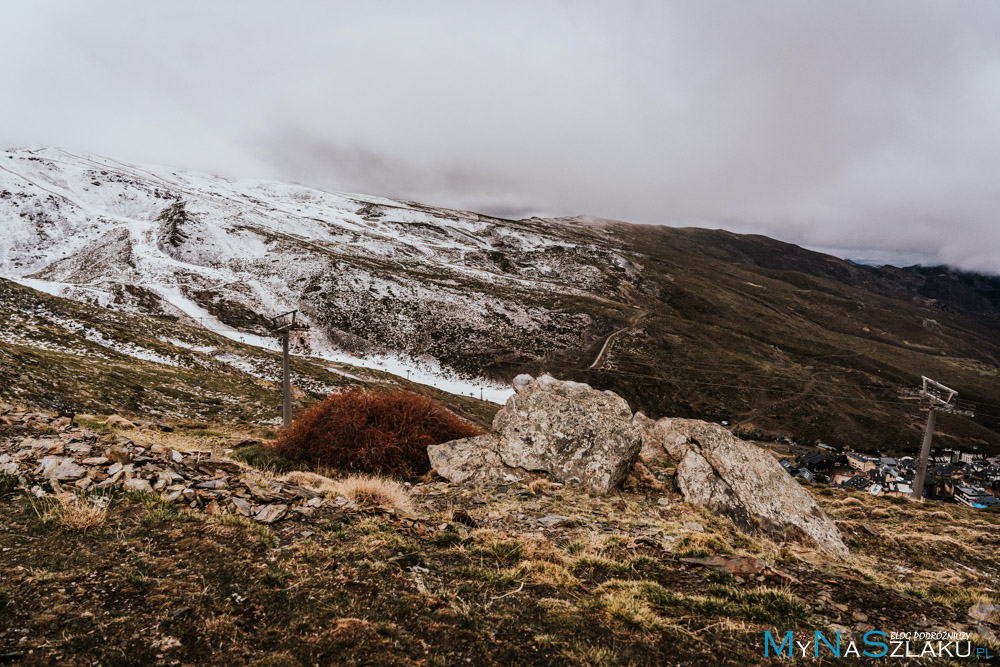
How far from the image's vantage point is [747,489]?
38.8 feet

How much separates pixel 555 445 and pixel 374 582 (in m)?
8.67

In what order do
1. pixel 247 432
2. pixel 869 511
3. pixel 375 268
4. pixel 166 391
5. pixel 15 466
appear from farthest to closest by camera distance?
pixel 375 268, pixel 166 391, pixel 247 432, pixel 869 511, pixel 15 466

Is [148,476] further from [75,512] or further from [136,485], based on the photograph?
[75,512]

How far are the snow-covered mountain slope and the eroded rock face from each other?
2342 inches

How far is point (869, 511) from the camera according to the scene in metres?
16.2

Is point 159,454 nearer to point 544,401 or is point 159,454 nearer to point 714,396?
point 544,401

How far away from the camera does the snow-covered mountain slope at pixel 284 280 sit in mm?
75250

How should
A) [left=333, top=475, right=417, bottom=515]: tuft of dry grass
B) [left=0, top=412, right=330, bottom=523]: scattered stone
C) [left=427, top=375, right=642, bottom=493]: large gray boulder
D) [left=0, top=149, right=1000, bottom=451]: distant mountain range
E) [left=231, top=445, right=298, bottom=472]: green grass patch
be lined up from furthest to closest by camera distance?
[left=0, top=149, right=1000, bottom=451]: distant mountain range, [left=427, top=375, right=642, bottom=493]: large gray boulder, [left=231, top=445, right=298, bottom=472]: green grass patch, [left=333, top=475, right=417, bottom=515]: tuft of dry grass, [left=0, top=412, right=330, bottom=523]: scattered stone

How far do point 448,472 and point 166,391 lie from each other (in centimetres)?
2244

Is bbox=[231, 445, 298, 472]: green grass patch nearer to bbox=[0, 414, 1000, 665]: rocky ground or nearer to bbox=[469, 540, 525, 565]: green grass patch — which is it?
bbox=[0, 414, 1000, 665]: rocky ground

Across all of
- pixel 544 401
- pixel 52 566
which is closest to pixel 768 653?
pixel 52 566

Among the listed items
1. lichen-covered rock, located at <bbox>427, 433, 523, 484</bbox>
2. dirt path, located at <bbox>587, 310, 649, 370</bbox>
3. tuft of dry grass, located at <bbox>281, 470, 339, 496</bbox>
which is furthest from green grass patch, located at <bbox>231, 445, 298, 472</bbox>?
dirt path, located at <bbox>587, 310, 649, 370</bbox>

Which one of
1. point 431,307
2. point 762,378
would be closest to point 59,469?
point 431,307

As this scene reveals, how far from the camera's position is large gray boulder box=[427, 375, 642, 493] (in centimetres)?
1314
